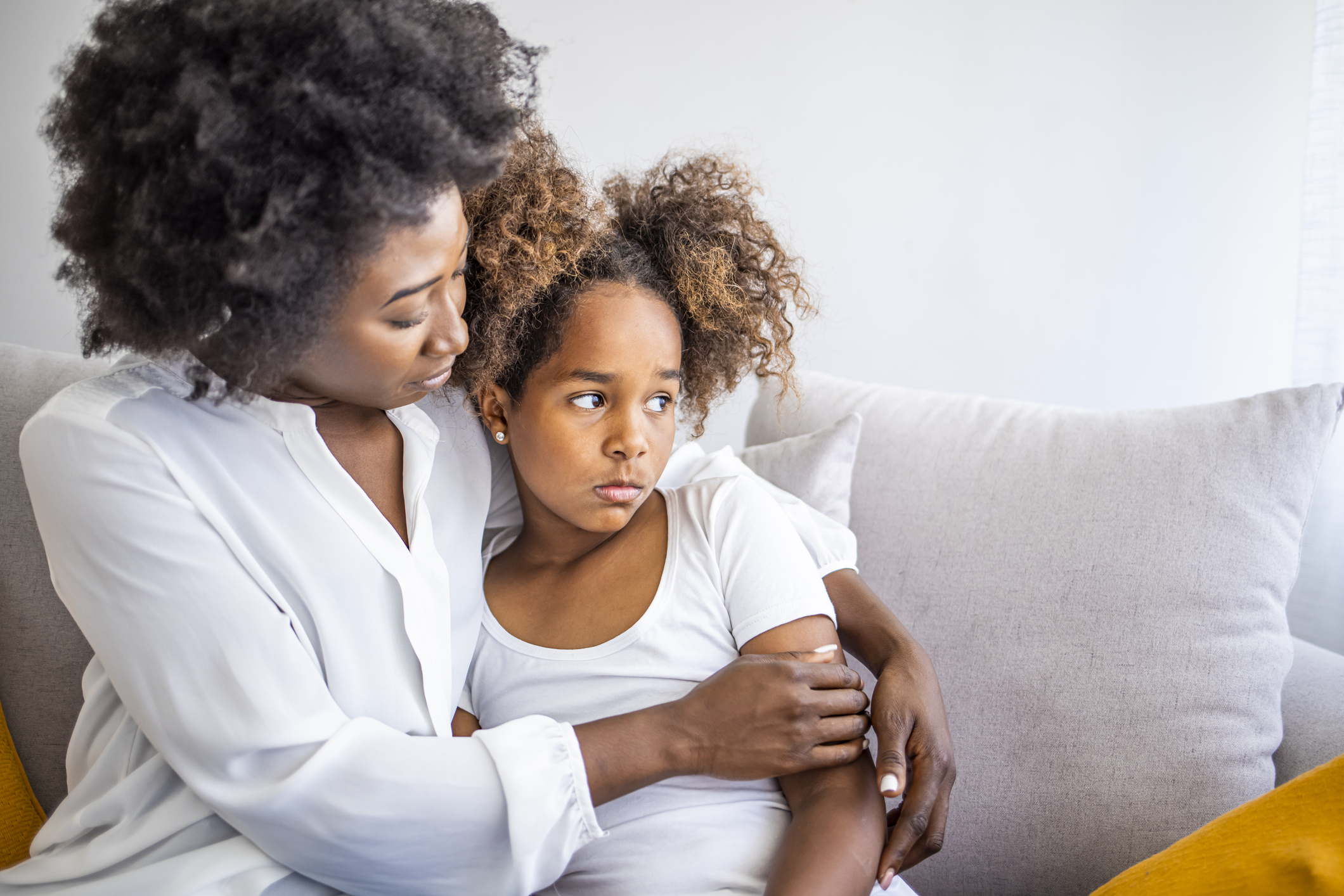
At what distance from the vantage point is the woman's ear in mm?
1177

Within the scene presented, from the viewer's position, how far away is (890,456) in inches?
55.7

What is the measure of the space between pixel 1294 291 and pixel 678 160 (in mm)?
1405

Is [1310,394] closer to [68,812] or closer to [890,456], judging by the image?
[890,456]

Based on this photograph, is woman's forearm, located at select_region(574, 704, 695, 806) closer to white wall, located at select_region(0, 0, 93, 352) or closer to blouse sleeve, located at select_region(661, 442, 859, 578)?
blouse sleeve, located at select_region(661, 442, 859, 578)

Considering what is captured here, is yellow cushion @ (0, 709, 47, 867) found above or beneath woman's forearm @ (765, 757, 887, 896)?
beneath

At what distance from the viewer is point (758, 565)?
3.56 ft

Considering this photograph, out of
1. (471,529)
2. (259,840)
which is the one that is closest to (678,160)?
(471,529)

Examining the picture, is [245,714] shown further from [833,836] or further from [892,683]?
[892,683]

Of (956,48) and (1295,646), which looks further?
(956,48)

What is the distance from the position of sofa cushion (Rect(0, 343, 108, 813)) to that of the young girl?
1.79 feet

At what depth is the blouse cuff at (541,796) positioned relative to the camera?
0.84 metres

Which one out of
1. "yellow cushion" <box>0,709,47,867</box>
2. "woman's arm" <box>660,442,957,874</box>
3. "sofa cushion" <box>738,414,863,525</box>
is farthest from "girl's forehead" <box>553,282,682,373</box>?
"yellow cushion" <box>0,709,47,867</box>

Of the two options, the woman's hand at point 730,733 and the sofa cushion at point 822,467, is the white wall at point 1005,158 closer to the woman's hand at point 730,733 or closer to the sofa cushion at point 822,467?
the sofa cushion at point 822,467

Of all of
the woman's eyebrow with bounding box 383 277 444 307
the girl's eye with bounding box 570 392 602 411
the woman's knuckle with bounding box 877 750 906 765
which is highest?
the woman's eyebrow with bounding box 383 277 444 307
